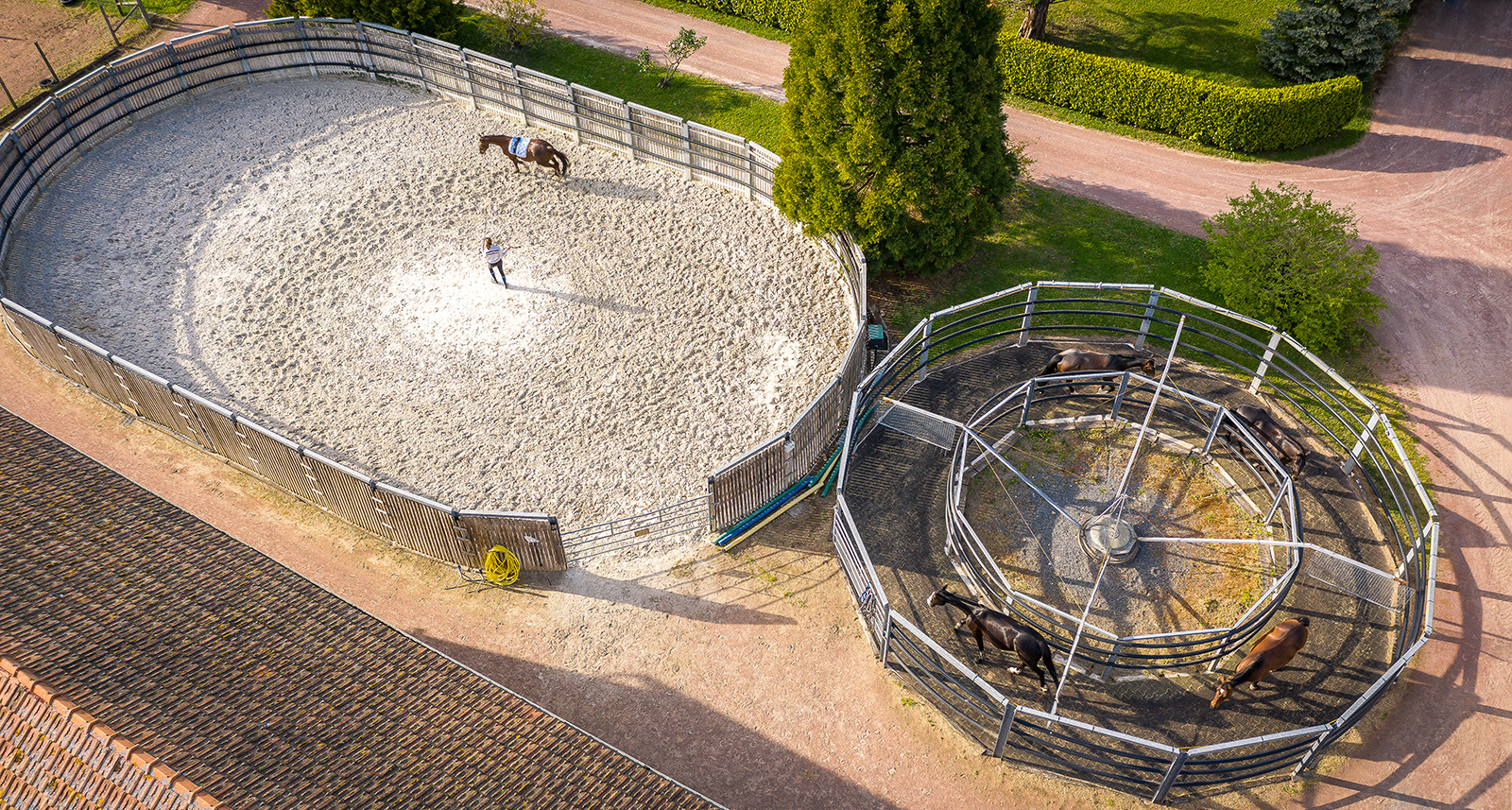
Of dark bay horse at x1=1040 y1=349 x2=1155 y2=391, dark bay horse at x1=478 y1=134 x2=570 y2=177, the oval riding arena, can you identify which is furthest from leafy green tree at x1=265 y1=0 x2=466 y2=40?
dark bay horse at x1=1040 y1=349 x2=1155 y2=391

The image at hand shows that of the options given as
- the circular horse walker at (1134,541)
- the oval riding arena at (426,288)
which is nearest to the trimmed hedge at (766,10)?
the oval riding arena at (426,288)

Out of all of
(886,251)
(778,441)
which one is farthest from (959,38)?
(778,441)

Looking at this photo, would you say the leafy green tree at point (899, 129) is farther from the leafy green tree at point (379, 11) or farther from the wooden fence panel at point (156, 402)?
the leafy green tree at point (379, 11)

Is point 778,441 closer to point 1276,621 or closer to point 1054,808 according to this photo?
point 1054,808

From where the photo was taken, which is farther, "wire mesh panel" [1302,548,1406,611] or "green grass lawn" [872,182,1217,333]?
"green grass lawn" [872,182,1217,333]

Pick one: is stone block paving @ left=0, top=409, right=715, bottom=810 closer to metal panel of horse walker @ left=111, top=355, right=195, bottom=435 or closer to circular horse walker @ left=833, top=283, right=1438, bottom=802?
metal panel of horse walker @ left=111, top=355, right=195, bottom=435
